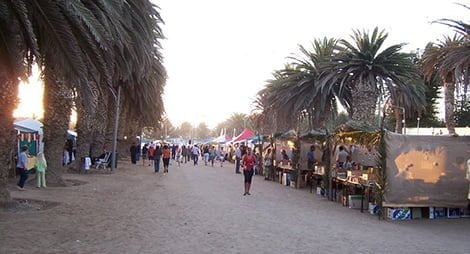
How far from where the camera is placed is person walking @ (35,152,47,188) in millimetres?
16375

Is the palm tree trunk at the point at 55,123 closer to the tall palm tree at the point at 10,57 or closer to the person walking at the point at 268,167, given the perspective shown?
the tall palm tree at the point at 10,57

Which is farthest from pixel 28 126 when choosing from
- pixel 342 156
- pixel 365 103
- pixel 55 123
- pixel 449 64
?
pixel 449 64

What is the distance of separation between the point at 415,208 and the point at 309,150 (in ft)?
31.6

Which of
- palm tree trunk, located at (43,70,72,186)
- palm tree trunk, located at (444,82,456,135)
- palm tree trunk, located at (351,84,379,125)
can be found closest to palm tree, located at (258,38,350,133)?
palm tree trunk, located at (351,84,379,125)

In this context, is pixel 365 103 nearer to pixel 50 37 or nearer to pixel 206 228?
pixel 206 228

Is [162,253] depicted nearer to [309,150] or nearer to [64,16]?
[64,16]

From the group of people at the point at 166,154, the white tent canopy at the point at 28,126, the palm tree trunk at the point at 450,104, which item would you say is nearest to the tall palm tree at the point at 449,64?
the palm tree trunk at the point at 450,104

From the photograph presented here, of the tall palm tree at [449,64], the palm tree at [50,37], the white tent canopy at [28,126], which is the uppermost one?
the tall palm tree at [449,64]

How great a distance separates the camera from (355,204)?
14836 millimetres

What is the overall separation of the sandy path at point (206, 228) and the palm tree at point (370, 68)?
8.21 meters

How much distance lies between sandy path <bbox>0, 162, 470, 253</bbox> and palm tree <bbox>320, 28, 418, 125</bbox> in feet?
26.9

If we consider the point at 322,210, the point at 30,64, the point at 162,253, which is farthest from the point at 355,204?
the point at 30,64

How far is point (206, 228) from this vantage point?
10164mm

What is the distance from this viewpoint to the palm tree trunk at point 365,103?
2222 centimetres
